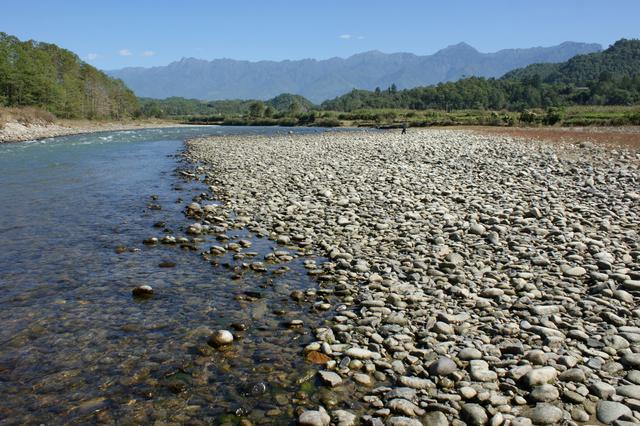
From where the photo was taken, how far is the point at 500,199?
1356cm

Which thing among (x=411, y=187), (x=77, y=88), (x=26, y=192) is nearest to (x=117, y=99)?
(x=77, y=88)

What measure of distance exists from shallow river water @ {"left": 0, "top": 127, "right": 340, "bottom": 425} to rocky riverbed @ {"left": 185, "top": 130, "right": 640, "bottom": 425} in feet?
1.65

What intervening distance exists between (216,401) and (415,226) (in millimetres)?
7352

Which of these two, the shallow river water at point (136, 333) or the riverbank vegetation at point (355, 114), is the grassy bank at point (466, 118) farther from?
the shallow river water at point (136, 333)

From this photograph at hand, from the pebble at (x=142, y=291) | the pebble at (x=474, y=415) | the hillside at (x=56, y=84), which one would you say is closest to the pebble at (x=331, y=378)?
the pebble at (x=474, y=415)

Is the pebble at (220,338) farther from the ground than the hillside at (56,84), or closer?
closer

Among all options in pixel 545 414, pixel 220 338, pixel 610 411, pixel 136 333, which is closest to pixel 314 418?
pixel 220 338

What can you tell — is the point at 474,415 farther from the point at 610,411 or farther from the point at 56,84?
the point at 56,84

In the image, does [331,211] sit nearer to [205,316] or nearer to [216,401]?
[205,316]

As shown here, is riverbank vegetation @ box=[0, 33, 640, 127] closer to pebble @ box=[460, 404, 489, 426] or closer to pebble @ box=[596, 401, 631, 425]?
pebble @ box=[596, 401, 631, 425]

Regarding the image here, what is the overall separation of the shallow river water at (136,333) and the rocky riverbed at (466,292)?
0.50 m

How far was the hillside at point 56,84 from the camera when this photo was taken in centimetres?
7756

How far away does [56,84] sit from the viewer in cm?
8806

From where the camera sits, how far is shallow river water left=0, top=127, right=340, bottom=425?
4.80 m
